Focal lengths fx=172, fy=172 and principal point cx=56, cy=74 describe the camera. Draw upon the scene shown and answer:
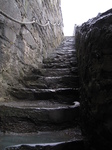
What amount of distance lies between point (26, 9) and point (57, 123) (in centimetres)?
207

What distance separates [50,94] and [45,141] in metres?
0.83

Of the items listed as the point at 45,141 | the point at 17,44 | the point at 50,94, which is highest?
the point at 17,44

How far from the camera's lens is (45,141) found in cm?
147

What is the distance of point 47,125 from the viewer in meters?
1.78

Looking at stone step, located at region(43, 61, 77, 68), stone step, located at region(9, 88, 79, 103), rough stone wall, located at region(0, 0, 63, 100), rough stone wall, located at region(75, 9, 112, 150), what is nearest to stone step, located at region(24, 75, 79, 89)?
rough stone wall, located at region(0, 0, 63, 100)

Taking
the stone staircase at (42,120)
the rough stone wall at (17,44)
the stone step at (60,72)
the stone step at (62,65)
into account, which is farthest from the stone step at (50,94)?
the stone step at (62,65)

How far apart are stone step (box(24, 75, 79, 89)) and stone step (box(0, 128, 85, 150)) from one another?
951 mm

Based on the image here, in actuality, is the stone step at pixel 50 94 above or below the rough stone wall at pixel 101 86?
below

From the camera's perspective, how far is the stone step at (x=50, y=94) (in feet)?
7.26

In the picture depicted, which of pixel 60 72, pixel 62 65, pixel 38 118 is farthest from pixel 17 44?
pixel 38 118

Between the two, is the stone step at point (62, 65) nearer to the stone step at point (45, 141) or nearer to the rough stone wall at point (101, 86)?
the stone step at point (45, 141)

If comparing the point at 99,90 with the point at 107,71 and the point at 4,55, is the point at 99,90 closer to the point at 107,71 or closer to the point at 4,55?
the point at 107,71

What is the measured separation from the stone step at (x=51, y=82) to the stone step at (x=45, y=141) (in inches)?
37.4

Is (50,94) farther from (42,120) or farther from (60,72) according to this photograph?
(60,72)
